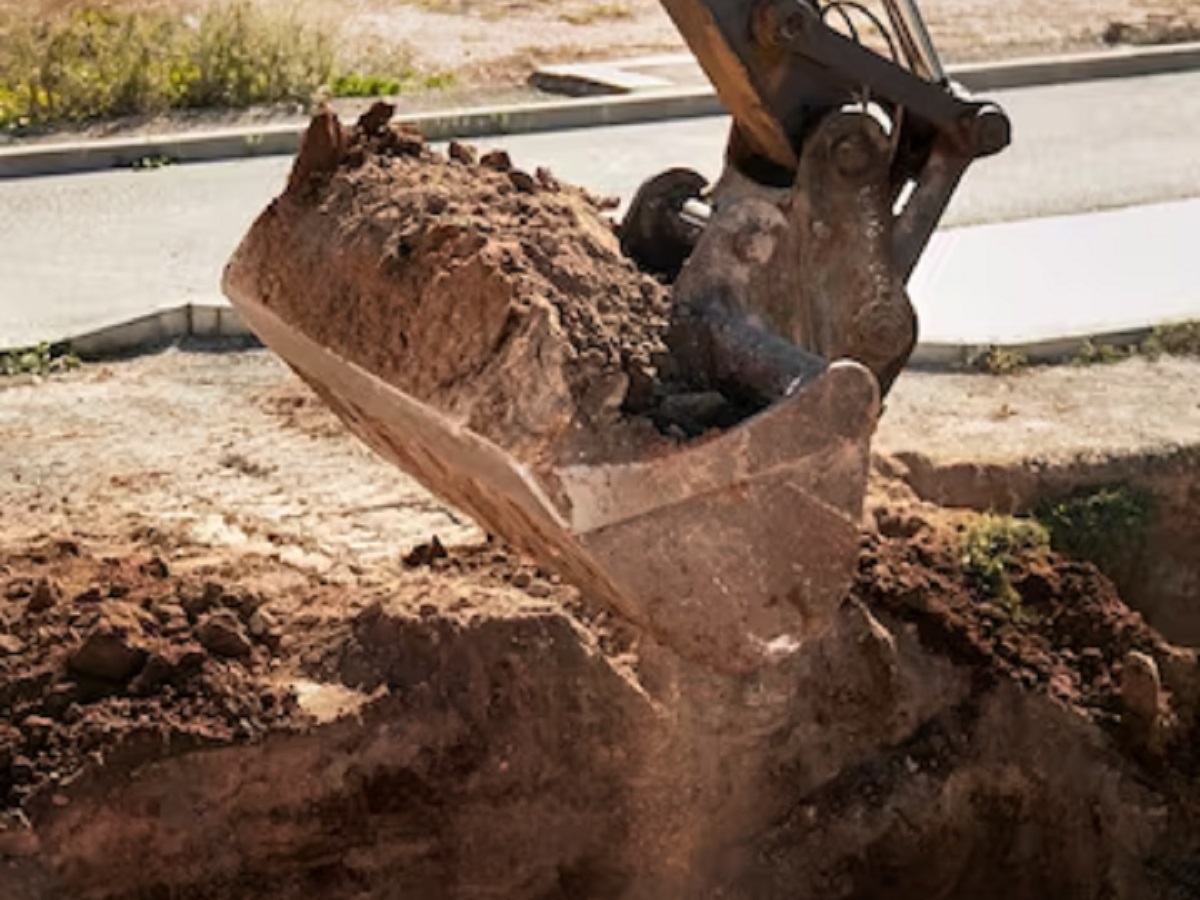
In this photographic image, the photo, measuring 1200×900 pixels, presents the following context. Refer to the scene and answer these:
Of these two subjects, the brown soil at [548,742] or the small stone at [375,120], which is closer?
the brown soil at [548,742]

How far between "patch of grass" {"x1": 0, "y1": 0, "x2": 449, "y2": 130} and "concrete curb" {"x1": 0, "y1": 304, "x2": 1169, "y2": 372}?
4.02 m

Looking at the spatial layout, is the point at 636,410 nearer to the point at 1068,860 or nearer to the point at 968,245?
the point at 1068,860

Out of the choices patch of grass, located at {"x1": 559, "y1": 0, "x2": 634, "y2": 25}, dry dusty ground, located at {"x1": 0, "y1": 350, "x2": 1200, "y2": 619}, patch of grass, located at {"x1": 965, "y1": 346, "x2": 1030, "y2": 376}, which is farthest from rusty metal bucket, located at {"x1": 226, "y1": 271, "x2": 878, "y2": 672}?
patch of grass, located at {"x1": 559, "y1": 0, "x2": 634, "y2": 25}

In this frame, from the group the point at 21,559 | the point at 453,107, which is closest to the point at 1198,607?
the point at 21,559

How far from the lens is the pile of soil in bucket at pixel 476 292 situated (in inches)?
192

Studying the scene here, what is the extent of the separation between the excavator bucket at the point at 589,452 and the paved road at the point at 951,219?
3.95 metres

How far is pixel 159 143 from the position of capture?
1216cm

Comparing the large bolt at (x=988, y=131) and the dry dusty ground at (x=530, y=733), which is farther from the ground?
the large bolt at (x=988, y=131)

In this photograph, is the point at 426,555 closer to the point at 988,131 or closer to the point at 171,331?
the point at 988,131

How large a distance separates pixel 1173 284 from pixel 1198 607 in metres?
2.84

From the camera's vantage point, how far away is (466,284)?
5.04 m

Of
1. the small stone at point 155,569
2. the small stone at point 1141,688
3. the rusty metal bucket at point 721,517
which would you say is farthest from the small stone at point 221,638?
the small stone at point 1141,688

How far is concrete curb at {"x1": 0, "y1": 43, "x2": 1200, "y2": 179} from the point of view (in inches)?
475

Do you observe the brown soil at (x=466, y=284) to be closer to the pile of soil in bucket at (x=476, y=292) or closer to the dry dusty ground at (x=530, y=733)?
the pile of soil in bucket at (x=476, y=292)
